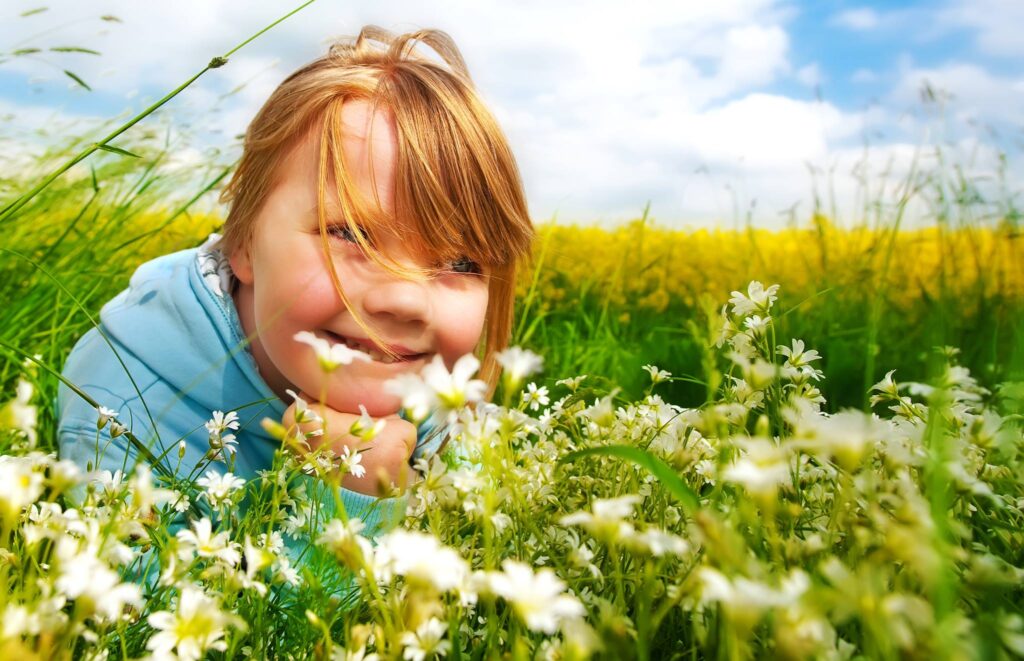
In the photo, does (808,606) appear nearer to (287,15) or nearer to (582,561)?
(582,561)

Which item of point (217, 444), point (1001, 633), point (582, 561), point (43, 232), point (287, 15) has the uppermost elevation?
point (287, 15)

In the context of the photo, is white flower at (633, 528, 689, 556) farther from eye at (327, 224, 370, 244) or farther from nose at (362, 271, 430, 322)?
eye at (327, 224, 370, 244)

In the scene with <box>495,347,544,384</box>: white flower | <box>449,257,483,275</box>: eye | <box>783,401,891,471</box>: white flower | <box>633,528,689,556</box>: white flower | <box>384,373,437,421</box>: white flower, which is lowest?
<box>449,257,483,275</box>: eye

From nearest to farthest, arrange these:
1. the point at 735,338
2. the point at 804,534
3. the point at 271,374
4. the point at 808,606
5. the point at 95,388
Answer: the point at 808,606, the point at 804,534, the point at 735,338, the point at 95,388, the point at 271,374

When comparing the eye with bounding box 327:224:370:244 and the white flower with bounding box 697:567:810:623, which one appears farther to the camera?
the eye with bounding box 327:224:370:244

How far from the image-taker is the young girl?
2018 mm

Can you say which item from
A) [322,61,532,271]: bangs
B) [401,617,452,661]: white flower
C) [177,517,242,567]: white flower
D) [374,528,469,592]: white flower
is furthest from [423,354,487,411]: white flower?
[322,61,532,271]: bangs

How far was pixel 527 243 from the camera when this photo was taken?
2512 mm

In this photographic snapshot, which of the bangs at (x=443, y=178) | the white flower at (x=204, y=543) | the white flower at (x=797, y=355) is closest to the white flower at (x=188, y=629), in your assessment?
A: the white flower at (x=204, y=543)

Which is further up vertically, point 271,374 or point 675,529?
point 675,529

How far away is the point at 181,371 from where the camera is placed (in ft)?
7.89

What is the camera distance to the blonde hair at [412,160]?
2061 millimetres

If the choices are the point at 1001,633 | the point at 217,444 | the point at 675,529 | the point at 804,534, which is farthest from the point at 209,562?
the point at 1001,633

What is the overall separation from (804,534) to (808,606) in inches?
25.8
